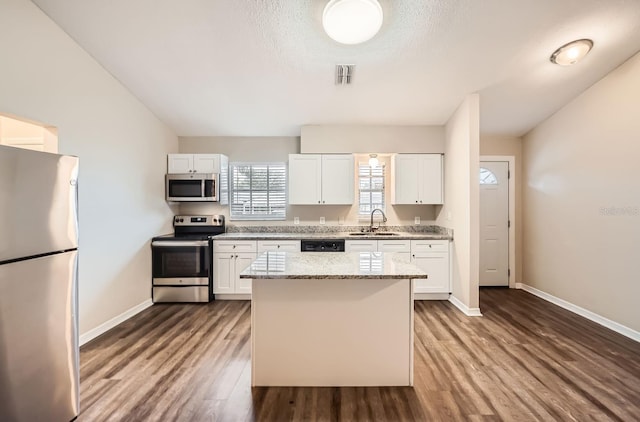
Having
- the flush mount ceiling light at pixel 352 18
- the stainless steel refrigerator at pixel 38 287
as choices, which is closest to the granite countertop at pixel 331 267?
the stainless steel refrigerator at pixel 38 287

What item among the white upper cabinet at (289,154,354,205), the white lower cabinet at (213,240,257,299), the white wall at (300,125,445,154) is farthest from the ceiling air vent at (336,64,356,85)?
the white lower cabinet at (213,240,257,299)

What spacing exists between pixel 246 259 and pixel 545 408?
3376 mm

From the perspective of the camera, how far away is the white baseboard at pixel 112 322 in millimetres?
2752

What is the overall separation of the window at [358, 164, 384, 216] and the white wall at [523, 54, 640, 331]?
230 centimetres

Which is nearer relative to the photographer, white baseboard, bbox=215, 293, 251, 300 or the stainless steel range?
the stainless steel range

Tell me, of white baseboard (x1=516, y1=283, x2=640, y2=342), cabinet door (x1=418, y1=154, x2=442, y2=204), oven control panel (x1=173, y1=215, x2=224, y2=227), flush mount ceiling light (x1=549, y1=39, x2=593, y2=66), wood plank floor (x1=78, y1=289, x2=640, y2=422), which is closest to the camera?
wood plank floor (x1=78, y1=289, x2=640, y2=422)

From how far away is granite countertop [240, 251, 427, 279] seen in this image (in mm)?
1810

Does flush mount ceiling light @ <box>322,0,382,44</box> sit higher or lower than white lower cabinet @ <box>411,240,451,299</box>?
higher

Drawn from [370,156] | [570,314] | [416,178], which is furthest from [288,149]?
[570,314]

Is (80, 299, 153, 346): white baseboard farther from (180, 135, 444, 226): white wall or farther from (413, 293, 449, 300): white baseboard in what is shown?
(413, 293, 449, 300): white baseboard

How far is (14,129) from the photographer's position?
2496mm

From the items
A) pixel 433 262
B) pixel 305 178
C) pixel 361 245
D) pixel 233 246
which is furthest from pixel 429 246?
pixel 233 246

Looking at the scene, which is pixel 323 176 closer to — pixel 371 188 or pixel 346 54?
pixel 371 188

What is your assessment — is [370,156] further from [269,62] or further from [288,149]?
[269,62]
